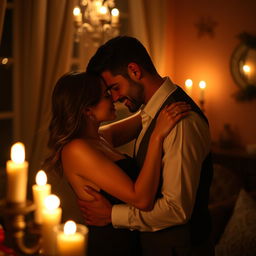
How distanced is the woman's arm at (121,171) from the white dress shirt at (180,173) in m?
0.03

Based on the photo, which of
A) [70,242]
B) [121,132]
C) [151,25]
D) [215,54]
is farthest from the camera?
[215,54]

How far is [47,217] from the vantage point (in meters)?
0.98

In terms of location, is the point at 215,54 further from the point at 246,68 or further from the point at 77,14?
the point at 77,14

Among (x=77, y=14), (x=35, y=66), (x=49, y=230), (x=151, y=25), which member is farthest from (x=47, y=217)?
(x=151, y=25)

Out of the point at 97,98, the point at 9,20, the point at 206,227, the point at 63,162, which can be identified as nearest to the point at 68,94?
the point at 97,98

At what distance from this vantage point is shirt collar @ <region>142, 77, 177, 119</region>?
65.8 inches

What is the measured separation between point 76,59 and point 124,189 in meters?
2.35

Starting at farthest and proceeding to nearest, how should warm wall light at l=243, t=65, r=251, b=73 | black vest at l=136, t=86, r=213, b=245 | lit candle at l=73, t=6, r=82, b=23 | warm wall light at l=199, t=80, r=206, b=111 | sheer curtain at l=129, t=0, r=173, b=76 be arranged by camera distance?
warm wall light at l=199, t=80, r=206, b=111, warm wall light at l=243, t=65, r=251, b=73, sheer curtain at l=129, t=0, r=173, b=76, lit candle at l=73, t=6, r=82, b=23, black vest at l=136, t=86, r=213, b=245

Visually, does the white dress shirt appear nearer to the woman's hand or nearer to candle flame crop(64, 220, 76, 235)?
the woman's hand

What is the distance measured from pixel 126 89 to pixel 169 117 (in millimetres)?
264

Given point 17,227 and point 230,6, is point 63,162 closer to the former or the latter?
point 17,227

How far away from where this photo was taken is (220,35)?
445cm

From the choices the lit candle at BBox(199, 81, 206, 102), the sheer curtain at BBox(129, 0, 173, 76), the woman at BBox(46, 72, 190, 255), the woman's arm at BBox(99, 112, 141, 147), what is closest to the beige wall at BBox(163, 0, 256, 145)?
the lit candle at BBox(199, 81, 206, 102)

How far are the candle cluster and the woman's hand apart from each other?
59cm
